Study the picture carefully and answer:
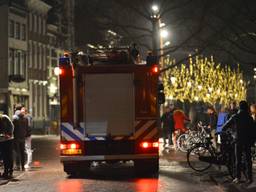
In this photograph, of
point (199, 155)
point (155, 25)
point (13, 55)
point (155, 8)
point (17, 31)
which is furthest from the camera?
point (17, 31)

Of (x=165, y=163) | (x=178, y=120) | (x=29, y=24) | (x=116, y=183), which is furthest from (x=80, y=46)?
(x=116, y=183)

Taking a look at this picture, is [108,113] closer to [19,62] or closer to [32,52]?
[19,62]

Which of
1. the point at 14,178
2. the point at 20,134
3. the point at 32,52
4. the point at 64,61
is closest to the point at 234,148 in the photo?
the point at 64,61

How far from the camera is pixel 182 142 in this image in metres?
28.9

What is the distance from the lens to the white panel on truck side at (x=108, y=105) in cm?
1850

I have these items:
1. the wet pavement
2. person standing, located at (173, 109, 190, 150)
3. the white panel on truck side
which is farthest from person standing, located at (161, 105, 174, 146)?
the white panel on truck side

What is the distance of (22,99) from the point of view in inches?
2331

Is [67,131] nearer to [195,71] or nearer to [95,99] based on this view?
[95,99]

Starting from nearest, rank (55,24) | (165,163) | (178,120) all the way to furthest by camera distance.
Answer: (165,163)
(178,120)
(55,24)

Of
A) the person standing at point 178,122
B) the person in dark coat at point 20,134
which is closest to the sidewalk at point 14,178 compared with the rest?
the person in dark coat at point 20,134

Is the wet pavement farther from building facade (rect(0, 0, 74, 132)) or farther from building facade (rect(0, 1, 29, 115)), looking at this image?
building facade (rect(0, 1, 29, 115))

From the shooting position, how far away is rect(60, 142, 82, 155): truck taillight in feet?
60.4

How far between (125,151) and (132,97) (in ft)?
4.45

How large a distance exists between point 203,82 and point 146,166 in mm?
59193
